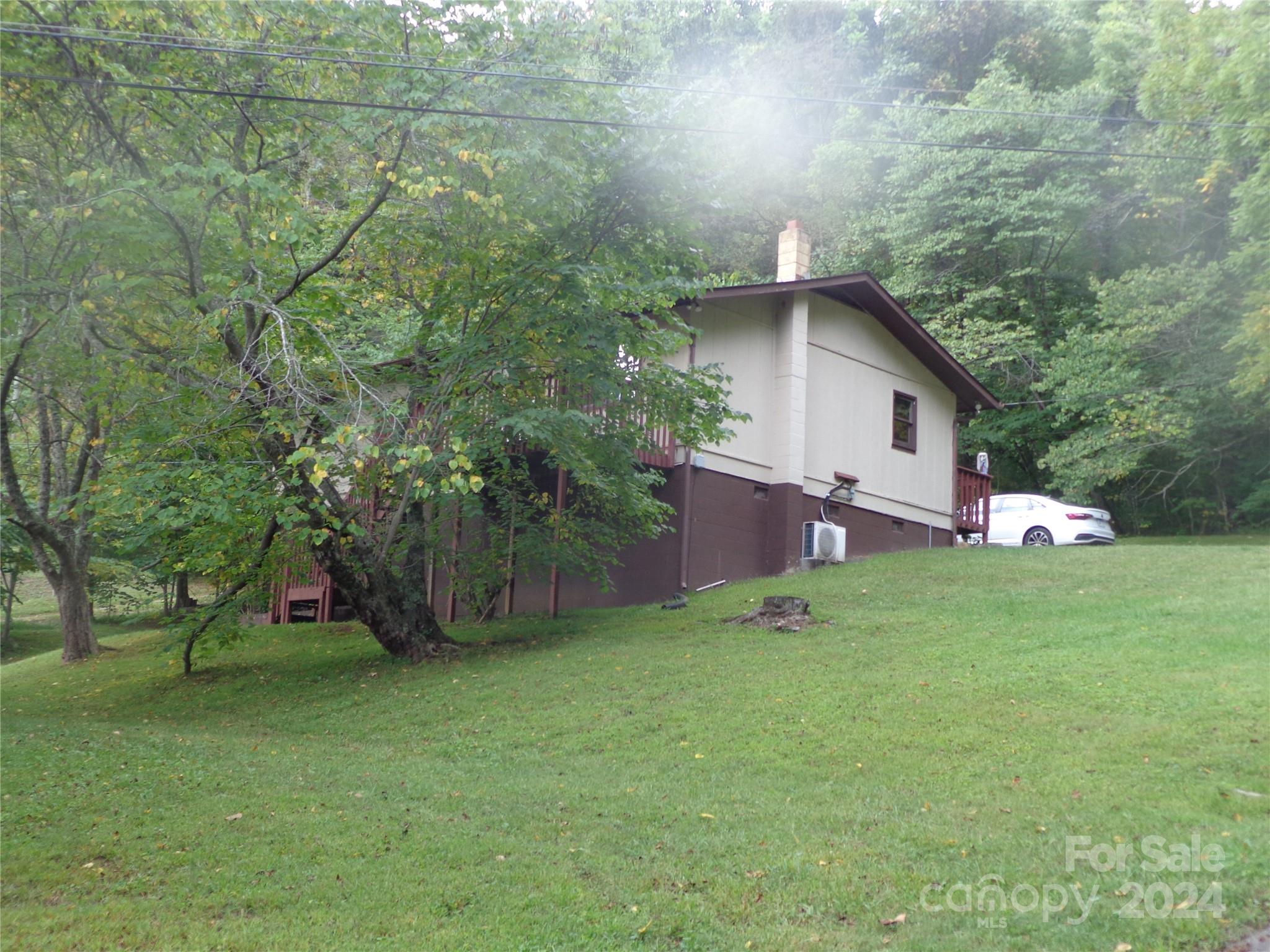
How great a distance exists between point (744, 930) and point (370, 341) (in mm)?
11531

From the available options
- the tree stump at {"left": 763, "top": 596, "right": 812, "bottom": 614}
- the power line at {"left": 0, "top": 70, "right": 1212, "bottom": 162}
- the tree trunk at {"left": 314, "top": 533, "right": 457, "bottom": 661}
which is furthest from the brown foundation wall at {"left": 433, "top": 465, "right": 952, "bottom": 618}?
the power line at {"left": 0, "top": 70, "right": 1212, "bottom": 162}

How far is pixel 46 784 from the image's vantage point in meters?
8.27

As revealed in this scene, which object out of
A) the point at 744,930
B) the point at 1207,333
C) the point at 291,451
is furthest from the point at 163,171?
the point at 1207,333

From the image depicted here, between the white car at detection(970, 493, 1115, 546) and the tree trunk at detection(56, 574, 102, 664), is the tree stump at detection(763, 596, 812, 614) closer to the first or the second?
the white car at detection(970, 493, 1115, 546)

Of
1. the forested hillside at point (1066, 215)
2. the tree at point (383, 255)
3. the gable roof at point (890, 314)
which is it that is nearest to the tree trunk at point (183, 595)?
the tree at point (383, 255)

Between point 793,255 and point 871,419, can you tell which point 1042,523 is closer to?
point 871,419

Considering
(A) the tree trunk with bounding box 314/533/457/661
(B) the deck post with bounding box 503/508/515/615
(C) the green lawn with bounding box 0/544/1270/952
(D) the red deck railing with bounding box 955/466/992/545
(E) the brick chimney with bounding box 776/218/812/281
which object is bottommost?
(C) the green lawn with bounding box 0/544/1270/952

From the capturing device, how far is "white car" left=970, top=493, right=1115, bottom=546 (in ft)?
74.9

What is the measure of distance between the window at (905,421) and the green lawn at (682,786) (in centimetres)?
719

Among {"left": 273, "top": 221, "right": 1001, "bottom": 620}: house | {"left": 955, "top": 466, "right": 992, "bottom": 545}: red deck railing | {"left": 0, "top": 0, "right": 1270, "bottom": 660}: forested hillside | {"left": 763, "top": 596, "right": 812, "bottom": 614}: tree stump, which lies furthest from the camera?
{"left": 955, "top": 466, "right": 992, "bottom": 545}: red deck railing

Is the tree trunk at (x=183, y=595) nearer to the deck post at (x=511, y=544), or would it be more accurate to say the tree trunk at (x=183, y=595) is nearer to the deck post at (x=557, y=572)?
the deck post at (x=557, y=572)

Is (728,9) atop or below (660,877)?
atop

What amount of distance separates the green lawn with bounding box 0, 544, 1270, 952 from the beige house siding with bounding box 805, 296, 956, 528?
19.0 feet

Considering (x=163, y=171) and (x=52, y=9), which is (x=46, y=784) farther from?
(x=52, y=9)
